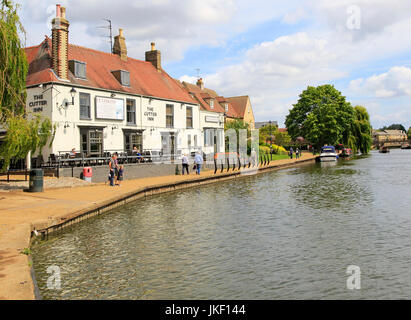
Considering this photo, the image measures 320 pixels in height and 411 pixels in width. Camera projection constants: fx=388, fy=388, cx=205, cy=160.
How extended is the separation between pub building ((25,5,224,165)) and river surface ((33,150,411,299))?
11.8 metres

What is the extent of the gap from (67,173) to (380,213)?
1647cm

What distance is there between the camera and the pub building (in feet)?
82.9

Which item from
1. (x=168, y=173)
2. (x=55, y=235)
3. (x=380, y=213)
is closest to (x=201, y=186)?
(x=168, y=173)

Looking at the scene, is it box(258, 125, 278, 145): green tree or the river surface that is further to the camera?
box(258, 125, 278, 145): green tree

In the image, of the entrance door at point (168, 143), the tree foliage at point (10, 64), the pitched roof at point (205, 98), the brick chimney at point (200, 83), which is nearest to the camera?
the tree foliage at point (10, 64)

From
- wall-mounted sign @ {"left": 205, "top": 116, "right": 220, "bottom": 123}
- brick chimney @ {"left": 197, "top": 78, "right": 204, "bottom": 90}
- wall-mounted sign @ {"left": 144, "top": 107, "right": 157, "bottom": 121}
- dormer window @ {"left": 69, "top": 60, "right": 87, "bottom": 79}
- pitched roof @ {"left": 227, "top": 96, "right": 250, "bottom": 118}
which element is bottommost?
wall-mounted sign @ {"left": 144, "top": 107, "right": 157, "bottom": 121}

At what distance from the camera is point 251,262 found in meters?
8.49

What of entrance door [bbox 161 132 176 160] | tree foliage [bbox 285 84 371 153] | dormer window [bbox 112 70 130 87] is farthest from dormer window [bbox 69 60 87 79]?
tree foliage [bbox 285 84 371 153]

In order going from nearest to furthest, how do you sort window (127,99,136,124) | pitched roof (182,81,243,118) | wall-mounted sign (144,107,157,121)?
window (127,99,136,124), wall-mounted sign (144,107,157,121), pitched roof (182,81,243,118)

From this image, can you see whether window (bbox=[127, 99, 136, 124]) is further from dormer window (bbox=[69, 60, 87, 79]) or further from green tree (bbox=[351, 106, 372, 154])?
green tree (bbox=[351, 106, 372, 154])

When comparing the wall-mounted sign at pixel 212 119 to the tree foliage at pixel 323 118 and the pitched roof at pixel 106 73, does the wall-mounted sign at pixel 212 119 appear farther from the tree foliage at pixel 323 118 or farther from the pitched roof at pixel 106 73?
the tree foliage at pixel 323 118

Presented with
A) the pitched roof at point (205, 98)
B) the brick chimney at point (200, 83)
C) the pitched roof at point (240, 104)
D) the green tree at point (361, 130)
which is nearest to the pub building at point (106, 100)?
the pitched roof at point (205, 98)

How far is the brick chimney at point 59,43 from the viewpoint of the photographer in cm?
2525

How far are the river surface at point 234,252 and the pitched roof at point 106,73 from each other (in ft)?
47.2
